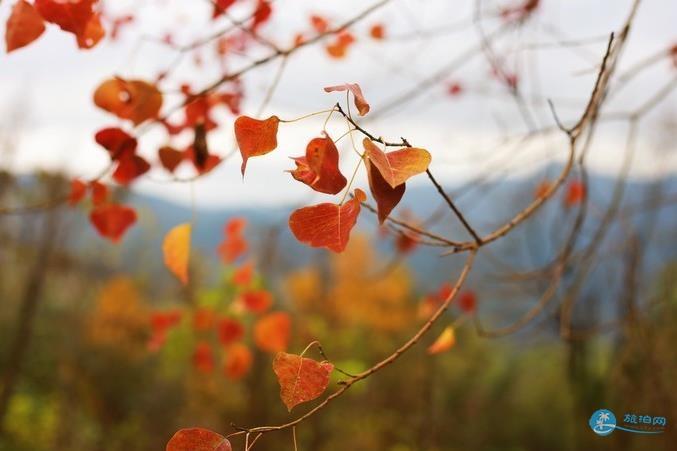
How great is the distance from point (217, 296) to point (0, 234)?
4.58 m

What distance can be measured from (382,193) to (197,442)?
177 mm

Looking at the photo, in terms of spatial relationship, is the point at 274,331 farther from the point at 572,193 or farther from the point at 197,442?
the point at 197,442

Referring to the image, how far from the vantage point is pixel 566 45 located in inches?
29.8

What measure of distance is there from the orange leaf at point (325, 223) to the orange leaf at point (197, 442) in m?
0.12

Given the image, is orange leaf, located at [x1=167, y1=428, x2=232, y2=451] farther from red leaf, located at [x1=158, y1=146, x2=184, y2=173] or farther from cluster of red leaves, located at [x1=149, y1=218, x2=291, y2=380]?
red leaf, located at [x1=158, y1=146, x2=184, y2=173]

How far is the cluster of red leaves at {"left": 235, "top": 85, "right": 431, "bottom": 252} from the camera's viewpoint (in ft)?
1.03

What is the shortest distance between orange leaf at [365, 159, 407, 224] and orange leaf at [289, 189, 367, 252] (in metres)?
0.03

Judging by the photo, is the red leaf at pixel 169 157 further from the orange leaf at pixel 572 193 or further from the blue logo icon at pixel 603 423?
the orange leaf at pixel 572 193


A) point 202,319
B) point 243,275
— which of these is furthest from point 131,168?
point 202,319

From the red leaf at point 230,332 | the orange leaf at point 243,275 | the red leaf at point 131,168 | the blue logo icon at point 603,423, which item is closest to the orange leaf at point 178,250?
the red leaf at point 131,168

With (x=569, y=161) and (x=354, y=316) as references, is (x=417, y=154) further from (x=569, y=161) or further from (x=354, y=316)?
(x=354, y=316)

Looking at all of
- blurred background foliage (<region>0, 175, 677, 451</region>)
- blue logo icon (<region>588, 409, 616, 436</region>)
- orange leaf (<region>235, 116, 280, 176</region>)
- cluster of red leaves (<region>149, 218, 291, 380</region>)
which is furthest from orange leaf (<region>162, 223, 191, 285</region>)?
blurred background foliage (<region>0, 175, 677, 451</region>)

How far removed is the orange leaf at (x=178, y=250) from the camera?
0.56m

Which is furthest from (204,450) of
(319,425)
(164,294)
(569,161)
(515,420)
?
(164,294)
